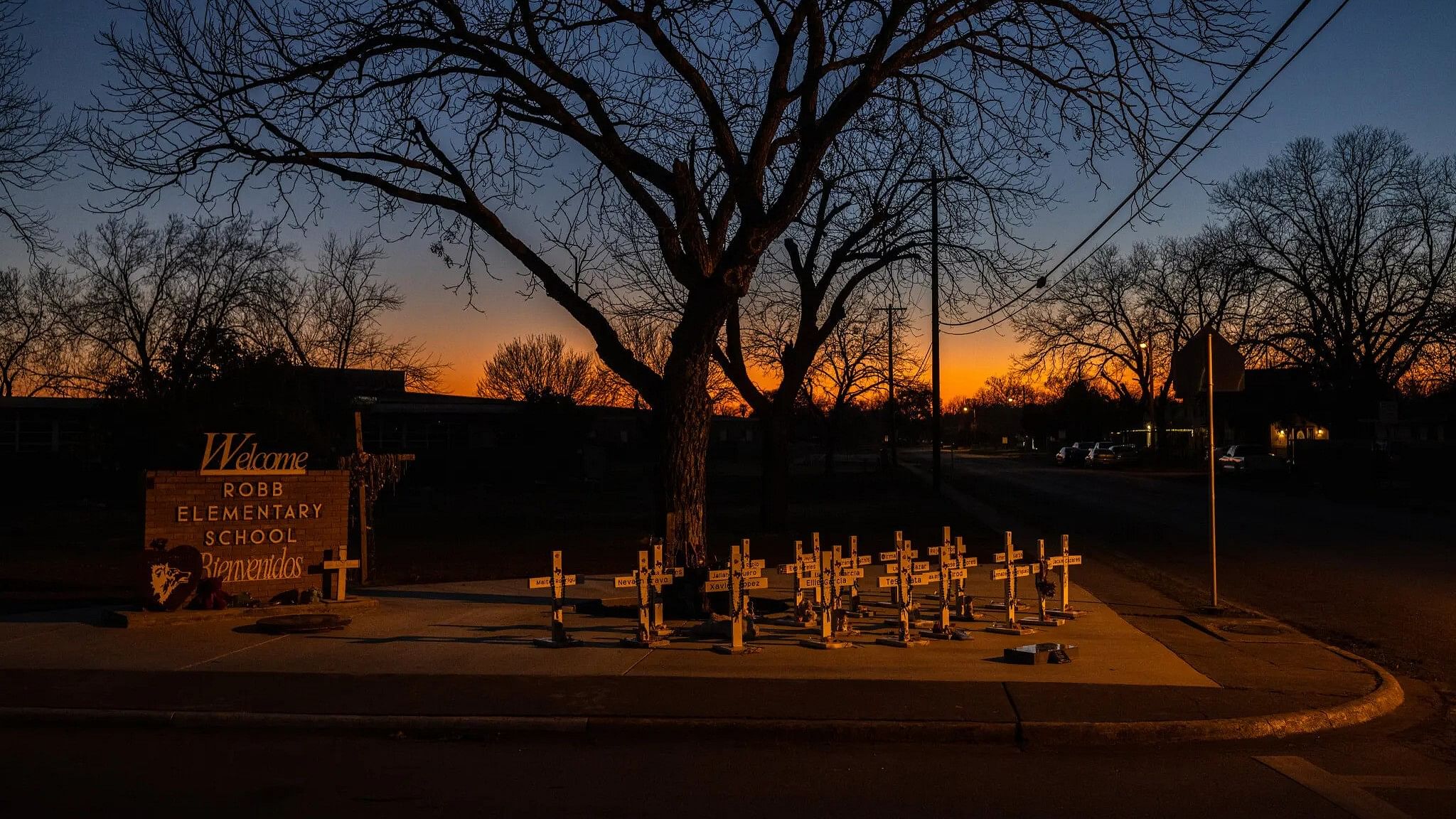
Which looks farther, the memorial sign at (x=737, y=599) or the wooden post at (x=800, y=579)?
the wooden post at (x=800, y=579)

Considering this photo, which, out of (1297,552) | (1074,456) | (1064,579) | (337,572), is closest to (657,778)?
(1064,579)

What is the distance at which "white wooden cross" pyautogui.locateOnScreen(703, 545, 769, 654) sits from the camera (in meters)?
9.91

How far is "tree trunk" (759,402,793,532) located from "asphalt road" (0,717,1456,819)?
51.5 ft

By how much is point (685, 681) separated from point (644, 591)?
1.71 metres

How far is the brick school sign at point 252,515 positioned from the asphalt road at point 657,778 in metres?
4.64

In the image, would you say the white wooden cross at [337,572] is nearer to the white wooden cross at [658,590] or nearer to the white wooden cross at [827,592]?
the white wooden cross at [658,590]

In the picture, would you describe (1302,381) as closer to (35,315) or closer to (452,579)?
(452,579)

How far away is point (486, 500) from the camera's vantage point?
40.8 meters

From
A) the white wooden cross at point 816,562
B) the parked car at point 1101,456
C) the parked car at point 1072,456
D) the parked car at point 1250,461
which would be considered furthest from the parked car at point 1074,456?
the white wooden cross at point 816,562

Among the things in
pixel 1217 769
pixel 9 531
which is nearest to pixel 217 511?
pixel 1217 769

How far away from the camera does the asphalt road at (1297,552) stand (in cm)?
1181

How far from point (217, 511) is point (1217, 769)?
10215 millimetres

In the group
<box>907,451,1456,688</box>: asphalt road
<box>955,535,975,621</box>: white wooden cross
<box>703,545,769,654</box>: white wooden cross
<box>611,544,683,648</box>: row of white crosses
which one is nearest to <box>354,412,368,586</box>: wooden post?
<box>611,544,683,648</box>: row of white crosses

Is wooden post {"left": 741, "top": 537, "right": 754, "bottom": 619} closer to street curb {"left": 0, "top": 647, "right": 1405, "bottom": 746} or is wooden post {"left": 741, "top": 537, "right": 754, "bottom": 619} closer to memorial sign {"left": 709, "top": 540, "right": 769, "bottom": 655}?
memorial sign {"left": 709, "top": 540, "right": 769, "bottom": 655}
